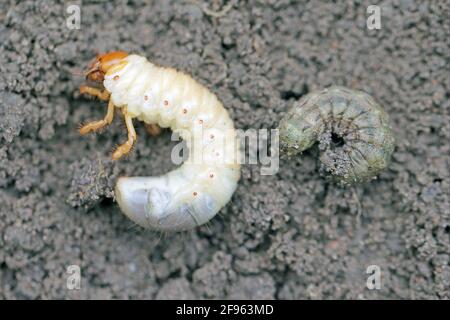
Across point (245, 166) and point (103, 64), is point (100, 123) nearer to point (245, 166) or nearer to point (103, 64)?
point (103, 64)

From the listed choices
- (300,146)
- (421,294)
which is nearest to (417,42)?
(300,146)

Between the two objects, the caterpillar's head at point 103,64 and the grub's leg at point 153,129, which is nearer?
the caterpillar's head at point 103,64

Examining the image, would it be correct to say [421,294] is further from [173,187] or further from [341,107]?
[173,187]

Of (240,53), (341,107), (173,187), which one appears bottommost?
(173,187)

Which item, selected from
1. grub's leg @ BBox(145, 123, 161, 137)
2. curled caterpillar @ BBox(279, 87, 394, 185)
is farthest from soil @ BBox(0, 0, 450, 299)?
curled caterpillar @ BBox(279, 87, 394, 185)

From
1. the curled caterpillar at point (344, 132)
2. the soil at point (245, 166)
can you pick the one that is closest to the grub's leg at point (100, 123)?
the soil at point (245, 166)

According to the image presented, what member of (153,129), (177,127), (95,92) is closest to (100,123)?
(95,92)

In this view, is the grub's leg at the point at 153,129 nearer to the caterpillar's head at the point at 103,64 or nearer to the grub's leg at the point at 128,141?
the grub's leg at the point at 128,141
